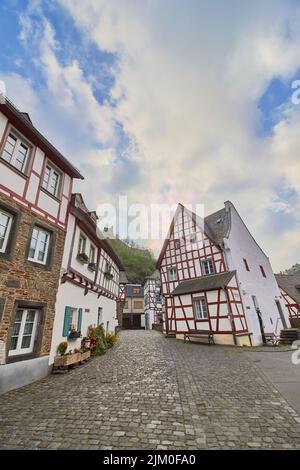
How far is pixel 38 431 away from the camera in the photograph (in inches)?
129

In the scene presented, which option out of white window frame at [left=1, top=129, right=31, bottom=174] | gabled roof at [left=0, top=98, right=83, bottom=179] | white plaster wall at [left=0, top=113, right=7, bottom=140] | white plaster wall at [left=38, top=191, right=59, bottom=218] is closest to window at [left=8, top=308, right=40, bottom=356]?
white plaster wall at [left=38, top=191, right=59, bottom=218]

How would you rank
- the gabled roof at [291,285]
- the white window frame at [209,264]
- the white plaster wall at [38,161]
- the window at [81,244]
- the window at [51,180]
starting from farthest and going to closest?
the gabled roof at [291,285], the white window frame at [209,264], the window at [81,244], the window at [51,180], the white plaster wall at [38,161]

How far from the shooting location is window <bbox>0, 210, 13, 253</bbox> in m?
5.71

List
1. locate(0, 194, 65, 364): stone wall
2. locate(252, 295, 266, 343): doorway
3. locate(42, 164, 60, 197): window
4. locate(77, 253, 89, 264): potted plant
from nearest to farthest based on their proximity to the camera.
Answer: locate(0, 194, 65, 364): stone wall < locate(42, 164, 60, 197): window < locate(77, 253, 89, 264): potted plant < locate(252, 295, 266, 343): doorway

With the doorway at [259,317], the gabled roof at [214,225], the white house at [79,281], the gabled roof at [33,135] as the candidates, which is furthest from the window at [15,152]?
the doorway at [259,317]

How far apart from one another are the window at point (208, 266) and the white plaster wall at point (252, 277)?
4.31 ft

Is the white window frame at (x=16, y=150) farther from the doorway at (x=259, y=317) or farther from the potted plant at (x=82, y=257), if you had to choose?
the doorway at (x=259, y=317)

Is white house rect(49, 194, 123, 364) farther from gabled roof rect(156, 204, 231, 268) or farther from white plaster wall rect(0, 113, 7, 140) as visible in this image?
gabled roof rect(156, 204, 231, 268)

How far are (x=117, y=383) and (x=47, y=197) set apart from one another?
6.24 metres

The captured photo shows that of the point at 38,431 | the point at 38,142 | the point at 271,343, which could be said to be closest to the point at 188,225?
the point at 271,343

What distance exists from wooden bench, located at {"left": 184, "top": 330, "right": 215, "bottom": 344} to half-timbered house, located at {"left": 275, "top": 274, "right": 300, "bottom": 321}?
11333 millimetres

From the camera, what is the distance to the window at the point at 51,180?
7521 mm

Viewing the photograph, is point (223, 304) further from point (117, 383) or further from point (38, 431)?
point (38, 431)

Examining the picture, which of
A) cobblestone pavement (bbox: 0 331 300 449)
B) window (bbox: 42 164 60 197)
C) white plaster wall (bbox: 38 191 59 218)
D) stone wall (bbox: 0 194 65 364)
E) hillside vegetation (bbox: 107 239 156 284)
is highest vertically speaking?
hillside vegetation (bbox: 107 239 156 284)
